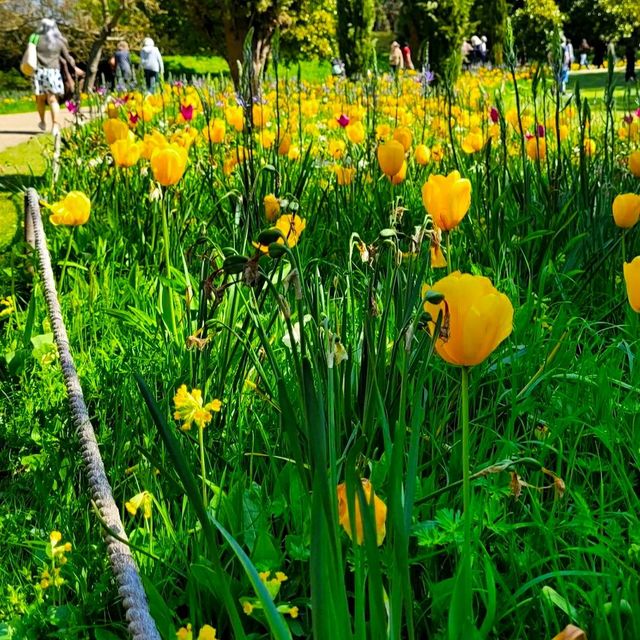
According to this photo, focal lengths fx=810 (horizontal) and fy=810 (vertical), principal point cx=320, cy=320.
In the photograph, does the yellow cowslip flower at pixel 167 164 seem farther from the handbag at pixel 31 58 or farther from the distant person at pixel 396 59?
the distant person at pixel 396 59

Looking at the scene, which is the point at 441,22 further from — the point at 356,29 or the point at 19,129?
the point at 19,129

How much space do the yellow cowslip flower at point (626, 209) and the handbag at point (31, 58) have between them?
8.71 metres

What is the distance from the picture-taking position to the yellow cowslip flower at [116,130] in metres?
3.03

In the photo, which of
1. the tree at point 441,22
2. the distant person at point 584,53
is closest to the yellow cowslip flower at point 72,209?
the tree at point 441,22

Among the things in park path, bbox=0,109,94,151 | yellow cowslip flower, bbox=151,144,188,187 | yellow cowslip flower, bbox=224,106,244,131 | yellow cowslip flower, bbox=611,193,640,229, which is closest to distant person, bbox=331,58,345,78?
park path, bbox=0,109,94,151

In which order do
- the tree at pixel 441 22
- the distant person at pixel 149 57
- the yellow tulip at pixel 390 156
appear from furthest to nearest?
1. the tree at pixel 441 22
2. the distant person at pixel 149 57
3. the yellow tulip at pixel 390 156

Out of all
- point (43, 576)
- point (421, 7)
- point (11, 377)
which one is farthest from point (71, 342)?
point (421, 7)

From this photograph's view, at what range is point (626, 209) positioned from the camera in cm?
215

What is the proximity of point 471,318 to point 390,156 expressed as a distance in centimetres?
143

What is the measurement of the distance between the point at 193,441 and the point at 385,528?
0.77 meters

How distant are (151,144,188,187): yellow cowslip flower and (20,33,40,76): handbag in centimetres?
780

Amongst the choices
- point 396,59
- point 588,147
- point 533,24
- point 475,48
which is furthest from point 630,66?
point 533,24

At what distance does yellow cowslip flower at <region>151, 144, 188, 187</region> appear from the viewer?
2479mm

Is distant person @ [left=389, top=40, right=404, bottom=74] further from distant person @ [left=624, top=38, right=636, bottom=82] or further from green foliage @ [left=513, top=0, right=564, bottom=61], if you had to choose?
green foliage @ [left=513, top=0, right=564, bottom=61]
